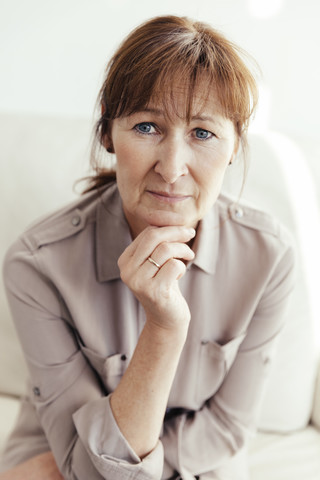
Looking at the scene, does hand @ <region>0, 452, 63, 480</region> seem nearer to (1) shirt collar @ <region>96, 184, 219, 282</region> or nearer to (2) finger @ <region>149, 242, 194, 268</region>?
(1) shirt collar @ <region>96, 184, 219, 282</region>

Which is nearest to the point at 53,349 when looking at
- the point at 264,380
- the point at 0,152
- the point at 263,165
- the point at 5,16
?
the point at 264,380

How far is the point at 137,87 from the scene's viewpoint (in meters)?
0.88

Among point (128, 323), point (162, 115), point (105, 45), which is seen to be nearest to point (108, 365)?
point (128, 323)

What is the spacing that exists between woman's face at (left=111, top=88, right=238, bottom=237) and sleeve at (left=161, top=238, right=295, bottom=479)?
11.9 inches

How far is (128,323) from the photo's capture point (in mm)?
1128

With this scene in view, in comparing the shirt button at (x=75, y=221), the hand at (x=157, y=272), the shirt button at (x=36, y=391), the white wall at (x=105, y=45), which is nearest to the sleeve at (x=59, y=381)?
the shirt button at (x=36, y=391)

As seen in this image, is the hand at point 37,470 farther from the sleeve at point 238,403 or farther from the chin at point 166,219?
the chin at point 166,219

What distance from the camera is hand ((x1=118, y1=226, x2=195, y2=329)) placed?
3.08 ft

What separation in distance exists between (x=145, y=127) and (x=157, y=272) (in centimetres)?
25

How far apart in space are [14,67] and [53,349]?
1023 mm

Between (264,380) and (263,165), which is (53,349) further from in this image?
(263,165)

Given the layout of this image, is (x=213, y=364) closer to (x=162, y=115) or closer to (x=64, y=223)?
(x=64, y=223)

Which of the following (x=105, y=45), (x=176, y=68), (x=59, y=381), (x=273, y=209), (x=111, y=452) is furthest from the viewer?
(x=105, y=45)

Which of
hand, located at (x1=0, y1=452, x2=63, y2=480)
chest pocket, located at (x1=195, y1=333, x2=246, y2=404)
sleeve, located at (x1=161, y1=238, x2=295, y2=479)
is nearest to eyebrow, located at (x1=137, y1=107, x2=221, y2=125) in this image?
sleeve, located at (x1=161, y1=238, x2=295, y2=479)
